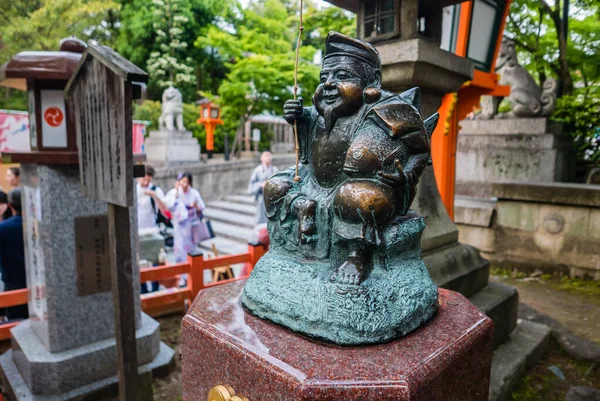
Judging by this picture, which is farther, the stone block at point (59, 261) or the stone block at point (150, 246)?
the stone block at point (150, 246)

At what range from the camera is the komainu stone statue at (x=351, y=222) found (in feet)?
6.52

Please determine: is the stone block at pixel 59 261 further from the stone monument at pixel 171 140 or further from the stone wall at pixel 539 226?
the stone monument at pixel 171 140

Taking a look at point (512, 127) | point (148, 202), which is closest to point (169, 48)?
point (148, 202)

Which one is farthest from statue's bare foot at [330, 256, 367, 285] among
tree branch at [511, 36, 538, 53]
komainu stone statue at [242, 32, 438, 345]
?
tree branch at [511, 36, 538, 53]

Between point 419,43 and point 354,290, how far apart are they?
2361 millimetres

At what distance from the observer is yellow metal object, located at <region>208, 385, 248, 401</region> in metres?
1.95

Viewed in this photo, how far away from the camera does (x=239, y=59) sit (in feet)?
50.5

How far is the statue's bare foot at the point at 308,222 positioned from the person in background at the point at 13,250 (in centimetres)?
363

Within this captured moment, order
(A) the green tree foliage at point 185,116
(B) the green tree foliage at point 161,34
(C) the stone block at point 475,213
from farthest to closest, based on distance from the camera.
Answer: (B) the green tree foliage at point 161,34 < (A) the green tree foliage at point 185,116 < (C) the stone block at point 475,213

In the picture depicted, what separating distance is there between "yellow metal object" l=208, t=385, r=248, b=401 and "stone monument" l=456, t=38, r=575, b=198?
7516 mm

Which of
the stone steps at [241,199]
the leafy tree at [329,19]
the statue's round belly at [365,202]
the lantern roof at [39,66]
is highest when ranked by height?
the leafy tree at [329,19]

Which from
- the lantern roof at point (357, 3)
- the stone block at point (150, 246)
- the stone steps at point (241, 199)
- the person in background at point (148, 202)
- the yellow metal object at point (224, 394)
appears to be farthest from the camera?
the stone steps at point (241, 199)

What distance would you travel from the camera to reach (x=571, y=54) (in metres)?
7.98

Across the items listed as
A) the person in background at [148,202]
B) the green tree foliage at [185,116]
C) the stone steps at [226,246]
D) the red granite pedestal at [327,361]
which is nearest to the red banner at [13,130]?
the stone steps at [226,246]
